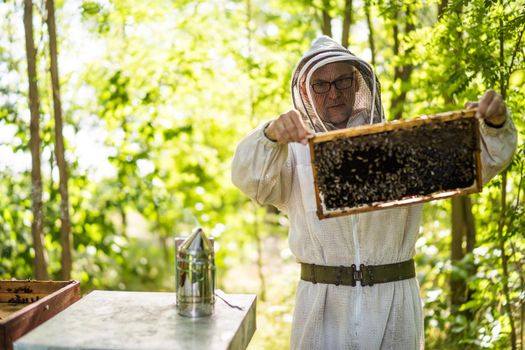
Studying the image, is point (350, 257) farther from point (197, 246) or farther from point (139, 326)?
point (139, 326)

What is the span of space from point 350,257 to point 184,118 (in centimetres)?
428

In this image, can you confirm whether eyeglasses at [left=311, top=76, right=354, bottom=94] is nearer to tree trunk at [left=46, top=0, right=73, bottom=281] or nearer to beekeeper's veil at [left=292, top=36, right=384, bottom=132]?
beekeeper's veil at [left=292, top=36, right=384, bottom=132]

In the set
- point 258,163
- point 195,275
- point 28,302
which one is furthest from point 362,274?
point 28,302

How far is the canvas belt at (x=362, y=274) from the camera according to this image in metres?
2.39

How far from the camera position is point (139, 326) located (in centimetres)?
191

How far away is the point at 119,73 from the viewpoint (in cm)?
536

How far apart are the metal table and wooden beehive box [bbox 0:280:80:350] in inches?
2.5

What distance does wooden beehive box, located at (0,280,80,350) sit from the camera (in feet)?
6.10

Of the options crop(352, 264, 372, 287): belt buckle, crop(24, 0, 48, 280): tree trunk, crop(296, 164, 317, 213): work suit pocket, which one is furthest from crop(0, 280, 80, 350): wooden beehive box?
crop(24, 0, 48, 280): tree trunk

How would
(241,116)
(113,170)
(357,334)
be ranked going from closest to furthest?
1. (357,334)
2. (113,170)
3. (241,116)

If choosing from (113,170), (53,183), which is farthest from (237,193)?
(53,183)

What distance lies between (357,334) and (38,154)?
268 centimetres

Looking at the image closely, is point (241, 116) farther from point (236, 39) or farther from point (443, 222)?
point (443, 222)

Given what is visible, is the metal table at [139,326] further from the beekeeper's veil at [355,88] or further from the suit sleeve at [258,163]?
the beekeeper's veil at [355,88]
